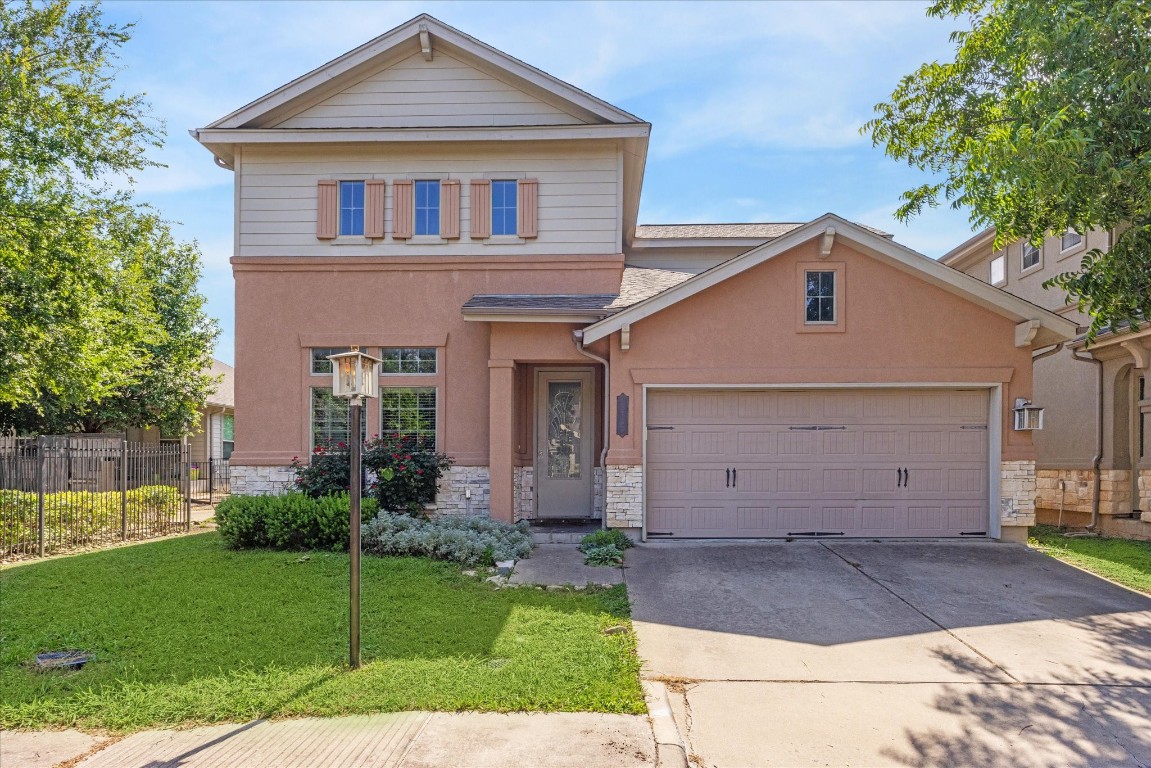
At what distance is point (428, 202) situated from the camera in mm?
12219

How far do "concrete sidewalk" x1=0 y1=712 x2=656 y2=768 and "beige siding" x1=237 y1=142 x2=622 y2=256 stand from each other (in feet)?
28.5

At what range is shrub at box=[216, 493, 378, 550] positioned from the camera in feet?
31.4

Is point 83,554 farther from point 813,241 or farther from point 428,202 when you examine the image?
point 813,241

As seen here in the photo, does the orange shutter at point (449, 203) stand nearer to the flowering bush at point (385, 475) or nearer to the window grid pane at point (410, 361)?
the window grid pane at point (410, 361)

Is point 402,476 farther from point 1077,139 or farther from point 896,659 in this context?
point 1077,139

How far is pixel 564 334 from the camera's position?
36.7 feet

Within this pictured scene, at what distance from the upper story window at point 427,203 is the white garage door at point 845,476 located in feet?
17.8

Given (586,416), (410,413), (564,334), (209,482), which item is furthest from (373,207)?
(209,482)

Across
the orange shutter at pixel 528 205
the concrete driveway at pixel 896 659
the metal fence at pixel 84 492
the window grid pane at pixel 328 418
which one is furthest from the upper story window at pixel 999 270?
the metal fence at pixel 84 492

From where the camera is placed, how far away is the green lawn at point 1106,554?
8.73 metres

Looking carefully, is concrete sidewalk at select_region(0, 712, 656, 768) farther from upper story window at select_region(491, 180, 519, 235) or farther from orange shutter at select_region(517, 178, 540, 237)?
upper story window at select_region(491, 180, 519, 235)

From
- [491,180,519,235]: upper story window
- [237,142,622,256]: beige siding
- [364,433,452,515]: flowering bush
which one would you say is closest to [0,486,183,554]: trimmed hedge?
[364,433,452,515]: flowering bush

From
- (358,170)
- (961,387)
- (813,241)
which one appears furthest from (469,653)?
(358,170)

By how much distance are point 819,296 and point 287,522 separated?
316 inches
